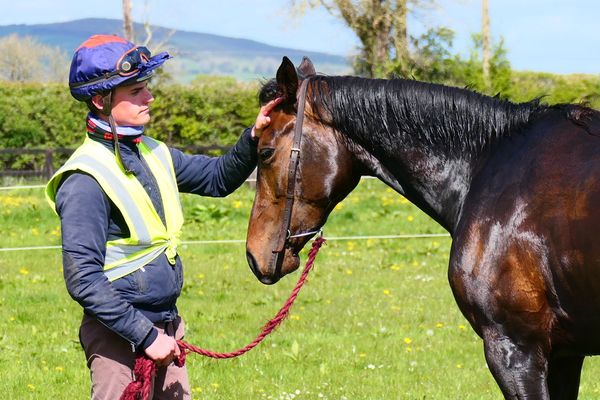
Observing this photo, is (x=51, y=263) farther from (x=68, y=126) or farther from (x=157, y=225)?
(x=68, y=126)

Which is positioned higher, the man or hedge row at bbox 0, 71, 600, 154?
the man

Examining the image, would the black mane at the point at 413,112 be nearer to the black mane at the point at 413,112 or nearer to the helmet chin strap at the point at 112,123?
the black mane at the point at 413,112

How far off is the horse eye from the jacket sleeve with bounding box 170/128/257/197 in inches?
9.9

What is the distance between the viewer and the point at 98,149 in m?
3.56

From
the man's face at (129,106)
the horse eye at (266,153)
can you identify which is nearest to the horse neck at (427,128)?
the horse eye at (266,153)

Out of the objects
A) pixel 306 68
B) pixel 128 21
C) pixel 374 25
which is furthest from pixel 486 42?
pixel 306 68

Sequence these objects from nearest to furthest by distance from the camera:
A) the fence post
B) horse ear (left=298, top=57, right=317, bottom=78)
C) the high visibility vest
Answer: the high visibility vest
horse ear (left=298, top=57, right=317, bottom=78)
the fence post

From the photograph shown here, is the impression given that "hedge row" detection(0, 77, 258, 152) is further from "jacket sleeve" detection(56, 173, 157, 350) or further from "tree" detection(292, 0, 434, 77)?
"jacket sleeve" detection(56, 173, 157, 350)

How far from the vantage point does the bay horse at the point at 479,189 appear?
3.34 m

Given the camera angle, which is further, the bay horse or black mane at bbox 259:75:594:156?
black mane at bbox 259:75:594:156

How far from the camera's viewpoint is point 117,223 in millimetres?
3564

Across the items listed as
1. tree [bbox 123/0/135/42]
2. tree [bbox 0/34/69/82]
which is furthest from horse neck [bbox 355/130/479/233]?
tree [bbox 0/34/69/82]

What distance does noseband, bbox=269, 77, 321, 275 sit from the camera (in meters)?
3.71

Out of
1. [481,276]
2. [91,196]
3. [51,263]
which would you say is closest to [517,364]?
[481,276]
